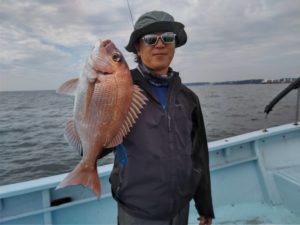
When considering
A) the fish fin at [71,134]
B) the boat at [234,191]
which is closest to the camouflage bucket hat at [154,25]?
the fish fin at [71,134]

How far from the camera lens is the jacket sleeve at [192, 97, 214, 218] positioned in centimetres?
250

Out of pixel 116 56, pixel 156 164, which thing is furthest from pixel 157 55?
pixel 156 164

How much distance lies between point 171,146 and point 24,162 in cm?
1470

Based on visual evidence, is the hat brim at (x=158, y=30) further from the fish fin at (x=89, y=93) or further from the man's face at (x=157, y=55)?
the fish fin at (x=89, y=93)

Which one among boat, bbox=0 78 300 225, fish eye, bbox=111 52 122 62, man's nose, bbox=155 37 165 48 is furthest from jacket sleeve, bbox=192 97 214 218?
boat, bbox=0 78 300 225

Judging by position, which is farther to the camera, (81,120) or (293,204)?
(293,204)

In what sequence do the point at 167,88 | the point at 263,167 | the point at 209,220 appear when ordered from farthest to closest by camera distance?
the point at 263,167 → the point at 209,220 → the point at 167,88

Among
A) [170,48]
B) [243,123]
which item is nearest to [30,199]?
[170,48]

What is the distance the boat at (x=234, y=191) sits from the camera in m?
3.46

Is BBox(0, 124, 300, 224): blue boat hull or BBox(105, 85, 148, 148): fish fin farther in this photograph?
BBox(0, 124, 300, 224): blue boat hull


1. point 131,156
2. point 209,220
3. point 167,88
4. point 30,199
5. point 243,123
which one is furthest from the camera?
point 243,123

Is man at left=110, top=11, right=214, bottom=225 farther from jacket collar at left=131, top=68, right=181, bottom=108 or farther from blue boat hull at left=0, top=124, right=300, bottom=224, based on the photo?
blue boat hull at left=0, top=124, right=300, bottom=224

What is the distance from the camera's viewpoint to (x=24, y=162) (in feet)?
49.2

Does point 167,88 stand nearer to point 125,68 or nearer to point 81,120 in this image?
point 125,68
